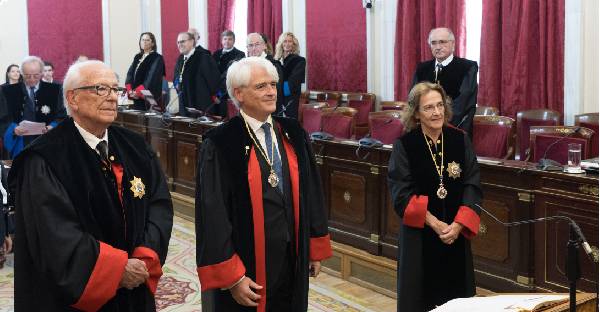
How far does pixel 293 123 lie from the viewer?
3.40 metres

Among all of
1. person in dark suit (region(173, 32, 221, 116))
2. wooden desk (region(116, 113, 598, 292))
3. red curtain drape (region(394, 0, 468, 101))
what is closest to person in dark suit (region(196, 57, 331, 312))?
wooden desk (region(116, 113, 598, 292))

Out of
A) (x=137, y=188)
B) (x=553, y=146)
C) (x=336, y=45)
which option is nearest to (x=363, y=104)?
(x=336, y=45)

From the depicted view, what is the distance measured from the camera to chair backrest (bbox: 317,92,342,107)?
Result: 10.0 metres

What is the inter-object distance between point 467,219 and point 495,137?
2.17 metres

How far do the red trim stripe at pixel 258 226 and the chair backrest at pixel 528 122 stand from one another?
164 inches

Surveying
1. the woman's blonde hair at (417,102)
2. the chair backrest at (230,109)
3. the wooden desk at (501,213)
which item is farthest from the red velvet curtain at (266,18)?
the woman's blonde hair at (417,102)

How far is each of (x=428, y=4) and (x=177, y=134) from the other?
10.7ft

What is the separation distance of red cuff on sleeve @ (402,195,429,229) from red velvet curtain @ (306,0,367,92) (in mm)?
6199

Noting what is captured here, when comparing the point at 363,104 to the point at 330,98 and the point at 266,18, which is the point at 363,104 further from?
the point at 266,18

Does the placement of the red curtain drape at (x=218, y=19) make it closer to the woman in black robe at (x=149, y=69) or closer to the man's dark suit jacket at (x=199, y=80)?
the woman in black robe at (x=149, y=69)

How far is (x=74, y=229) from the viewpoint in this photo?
274 centimetres

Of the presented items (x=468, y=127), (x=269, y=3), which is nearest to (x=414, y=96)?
(x=468, y=127)

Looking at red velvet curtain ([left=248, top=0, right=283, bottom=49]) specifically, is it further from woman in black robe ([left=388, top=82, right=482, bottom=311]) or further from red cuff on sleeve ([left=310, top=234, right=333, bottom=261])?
red cuff on sleeve ([left=310, top=234, right=333, bottom=261])

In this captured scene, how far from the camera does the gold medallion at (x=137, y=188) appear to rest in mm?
2980
